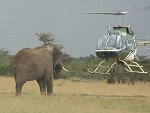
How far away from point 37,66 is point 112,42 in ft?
14.4

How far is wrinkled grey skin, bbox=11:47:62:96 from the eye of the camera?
21188 millimetres

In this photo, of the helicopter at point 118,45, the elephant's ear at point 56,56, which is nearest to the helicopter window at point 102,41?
the helicopter at point 118,45

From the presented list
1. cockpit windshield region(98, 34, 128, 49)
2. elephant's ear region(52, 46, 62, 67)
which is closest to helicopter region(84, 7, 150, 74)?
cockpit windshield region(98, 34, 128, 49)

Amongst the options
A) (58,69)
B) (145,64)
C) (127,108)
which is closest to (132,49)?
(58,69)

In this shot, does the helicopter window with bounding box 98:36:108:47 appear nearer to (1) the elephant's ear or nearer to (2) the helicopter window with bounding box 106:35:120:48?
(2) the helicopter window with bounding box 106:35:120:48

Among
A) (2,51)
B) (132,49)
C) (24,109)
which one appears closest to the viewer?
(24,109)

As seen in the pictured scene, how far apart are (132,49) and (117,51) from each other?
1764mm

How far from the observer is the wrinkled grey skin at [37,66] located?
A: 21.2 m

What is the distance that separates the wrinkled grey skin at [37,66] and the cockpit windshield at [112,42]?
2102mm

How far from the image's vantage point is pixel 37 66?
870 inches

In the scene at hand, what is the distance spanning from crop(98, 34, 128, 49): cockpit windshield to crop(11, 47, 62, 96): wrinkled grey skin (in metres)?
2.10

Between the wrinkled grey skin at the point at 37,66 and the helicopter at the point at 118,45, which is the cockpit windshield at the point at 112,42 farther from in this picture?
the wrinkled grey skin at the point at 37,66

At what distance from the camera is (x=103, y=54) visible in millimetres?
24359

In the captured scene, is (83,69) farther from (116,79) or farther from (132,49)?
(132,49)
